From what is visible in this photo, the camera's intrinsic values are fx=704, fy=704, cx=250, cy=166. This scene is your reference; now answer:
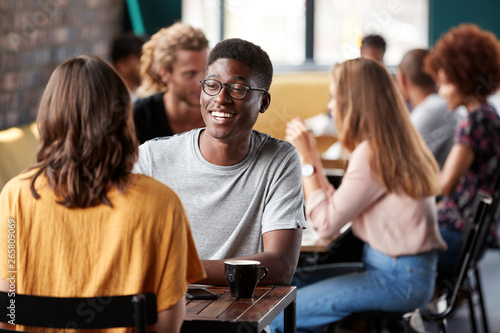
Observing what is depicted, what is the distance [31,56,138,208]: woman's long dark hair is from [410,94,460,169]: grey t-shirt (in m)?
2.74

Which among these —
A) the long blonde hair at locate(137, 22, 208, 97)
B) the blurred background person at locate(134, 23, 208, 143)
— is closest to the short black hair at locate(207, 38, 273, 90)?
the blurred background person at locate(134, 23, 208, 143)

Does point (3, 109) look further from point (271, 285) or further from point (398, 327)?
point (271, 285)

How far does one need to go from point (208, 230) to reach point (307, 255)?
71cm

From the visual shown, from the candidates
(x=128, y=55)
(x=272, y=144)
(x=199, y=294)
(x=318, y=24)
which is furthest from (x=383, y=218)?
(x=318, y=24)

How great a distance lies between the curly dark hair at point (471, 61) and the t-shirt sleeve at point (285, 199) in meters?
2.01

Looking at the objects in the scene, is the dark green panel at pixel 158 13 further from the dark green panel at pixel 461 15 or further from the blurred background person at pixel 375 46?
the dark green panel at pixel 461 15

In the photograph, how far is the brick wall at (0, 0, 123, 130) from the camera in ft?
13.3

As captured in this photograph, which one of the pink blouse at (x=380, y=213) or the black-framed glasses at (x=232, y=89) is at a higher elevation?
the black-framed glasses at (x=232, y=89)

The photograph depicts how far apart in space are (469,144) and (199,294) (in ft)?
7.10

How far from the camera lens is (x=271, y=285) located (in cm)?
172

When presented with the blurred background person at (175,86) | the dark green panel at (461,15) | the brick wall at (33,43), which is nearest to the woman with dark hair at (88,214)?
the blurred background person at (175,86)

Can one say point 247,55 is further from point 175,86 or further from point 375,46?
point 375,46

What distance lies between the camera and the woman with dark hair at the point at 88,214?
1291 mm

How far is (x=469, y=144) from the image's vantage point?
338 centimetres
